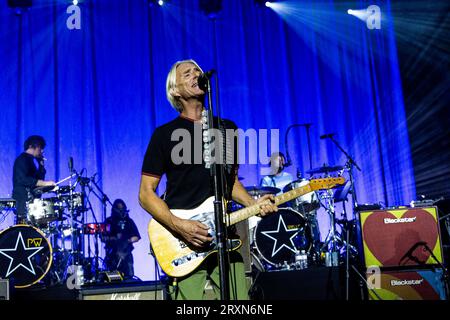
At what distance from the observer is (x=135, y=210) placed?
8008mm

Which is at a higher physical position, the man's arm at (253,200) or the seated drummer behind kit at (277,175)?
the seated drummer behind kit at (277,175)

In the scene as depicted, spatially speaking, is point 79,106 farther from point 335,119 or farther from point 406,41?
point 406,41

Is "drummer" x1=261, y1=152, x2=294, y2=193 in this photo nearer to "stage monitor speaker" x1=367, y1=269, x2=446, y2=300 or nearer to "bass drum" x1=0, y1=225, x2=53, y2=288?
"stage monitor speaker" x1=367, y1=269, x2=446, y2=300

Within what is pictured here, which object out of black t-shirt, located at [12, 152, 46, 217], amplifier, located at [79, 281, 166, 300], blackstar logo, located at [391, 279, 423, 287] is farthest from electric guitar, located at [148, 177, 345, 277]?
black t-shirt, located at [12, 152, 46, 217]

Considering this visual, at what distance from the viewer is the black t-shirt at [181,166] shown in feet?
10.2

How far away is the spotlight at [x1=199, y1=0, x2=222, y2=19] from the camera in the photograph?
28.1 ft

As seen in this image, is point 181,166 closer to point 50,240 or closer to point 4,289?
point 4,289

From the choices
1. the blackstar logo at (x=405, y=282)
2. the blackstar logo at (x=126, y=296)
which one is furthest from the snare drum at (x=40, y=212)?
the blackstar logo at (x=405, y=282)

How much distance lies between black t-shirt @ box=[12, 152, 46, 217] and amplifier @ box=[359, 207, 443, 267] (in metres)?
4.76

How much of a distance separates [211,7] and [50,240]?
4.67 m

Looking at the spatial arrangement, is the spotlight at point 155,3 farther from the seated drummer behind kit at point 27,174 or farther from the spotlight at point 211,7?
the seated drummer behind kit at point 27,174

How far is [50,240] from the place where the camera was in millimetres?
7117

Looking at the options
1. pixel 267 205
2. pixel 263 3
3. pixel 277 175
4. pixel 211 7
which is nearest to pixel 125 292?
pixel 267 205

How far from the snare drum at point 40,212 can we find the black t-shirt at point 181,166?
4228 mm
